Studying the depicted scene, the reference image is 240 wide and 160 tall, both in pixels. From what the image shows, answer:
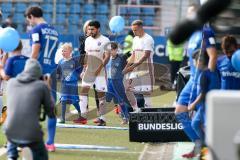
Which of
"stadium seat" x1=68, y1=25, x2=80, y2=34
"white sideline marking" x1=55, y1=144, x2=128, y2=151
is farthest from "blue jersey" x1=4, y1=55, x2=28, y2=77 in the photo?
"stadium seat" x1=68, y1=25, x2=80, y2=34

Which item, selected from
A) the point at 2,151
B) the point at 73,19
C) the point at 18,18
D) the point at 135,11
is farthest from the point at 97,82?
the point at 18,18

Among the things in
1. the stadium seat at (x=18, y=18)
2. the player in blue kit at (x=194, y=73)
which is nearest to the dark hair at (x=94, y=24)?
the player in blue kit at (x=194, y=73)

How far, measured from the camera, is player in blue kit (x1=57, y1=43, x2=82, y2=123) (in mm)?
14203

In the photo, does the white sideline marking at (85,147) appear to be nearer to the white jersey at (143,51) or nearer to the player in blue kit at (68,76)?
the player in blue kit at (68,76)

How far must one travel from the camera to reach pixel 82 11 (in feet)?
96.6

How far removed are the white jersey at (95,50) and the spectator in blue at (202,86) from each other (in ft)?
15.9

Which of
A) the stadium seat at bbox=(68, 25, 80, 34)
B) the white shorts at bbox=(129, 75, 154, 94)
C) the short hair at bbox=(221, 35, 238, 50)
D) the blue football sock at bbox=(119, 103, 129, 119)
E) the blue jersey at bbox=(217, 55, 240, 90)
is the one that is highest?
the short hair at bbox=(221, 35, 238, 50)

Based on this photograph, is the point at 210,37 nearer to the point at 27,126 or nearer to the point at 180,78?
the point at 27,126

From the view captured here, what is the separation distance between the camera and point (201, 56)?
9125mm

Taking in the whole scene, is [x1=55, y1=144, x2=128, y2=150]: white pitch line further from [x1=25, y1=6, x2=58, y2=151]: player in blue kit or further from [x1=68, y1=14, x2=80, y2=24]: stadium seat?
[x1=68, y1=14, x2=80, y2=24]: stadium seat

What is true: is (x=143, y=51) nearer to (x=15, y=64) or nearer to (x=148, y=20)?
→ (x=15, y=64)

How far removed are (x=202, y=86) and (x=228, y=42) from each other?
0.74 meters

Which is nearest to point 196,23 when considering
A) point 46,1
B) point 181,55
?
point 181,55

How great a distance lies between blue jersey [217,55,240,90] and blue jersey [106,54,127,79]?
5061 mm
